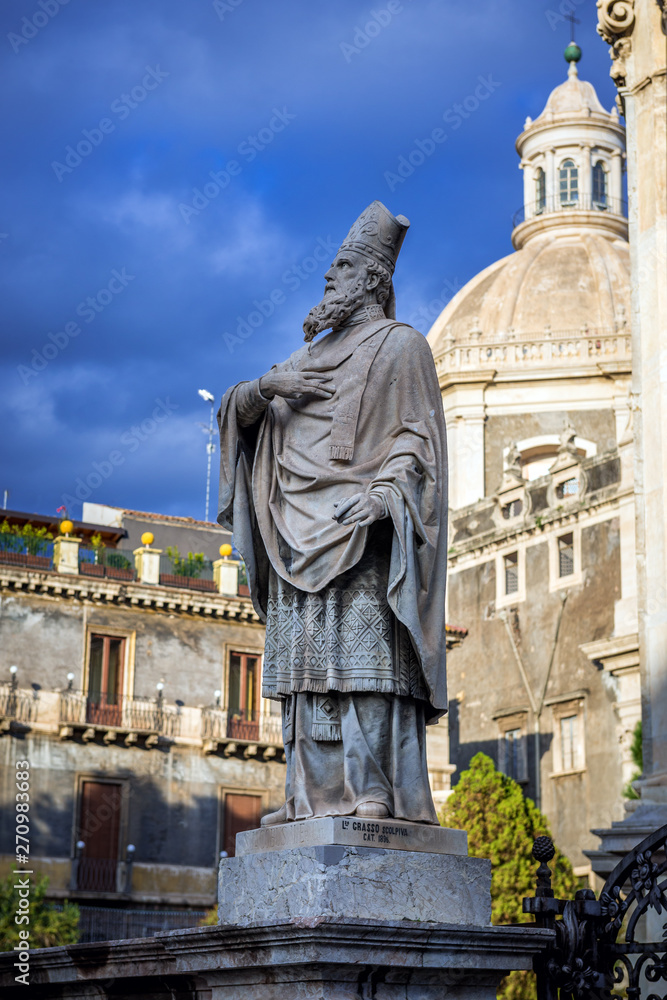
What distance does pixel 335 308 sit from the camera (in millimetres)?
6508

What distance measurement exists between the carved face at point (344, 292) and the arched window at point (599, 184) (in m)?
48.2

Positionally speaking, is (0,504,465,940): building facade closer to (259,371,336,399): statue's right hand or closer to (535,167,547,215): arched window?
(535,167,547,215): arched window

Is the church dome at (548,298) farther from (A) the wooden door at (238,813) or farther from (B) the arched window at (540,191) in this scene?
(A) the wooden door at (238,813)

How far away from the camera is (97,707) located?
37.8 metres

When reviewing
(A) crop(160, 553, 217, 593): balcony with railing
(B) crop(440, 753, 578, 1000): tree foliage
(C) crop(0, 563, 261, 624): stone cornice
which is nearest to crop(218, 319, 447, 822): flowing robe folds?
(B) crop(440, 753, 578, 1000): tree foliage

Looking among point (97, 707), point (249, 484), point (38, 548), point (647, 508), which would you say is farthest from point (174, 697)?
point (249, 484)

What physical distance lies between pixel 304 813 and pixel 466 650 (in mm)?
37941

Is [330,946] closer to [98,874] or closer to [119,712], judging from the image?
[98,874]

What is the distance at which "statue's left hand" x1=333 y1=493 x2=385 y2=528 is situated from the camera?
231 inches

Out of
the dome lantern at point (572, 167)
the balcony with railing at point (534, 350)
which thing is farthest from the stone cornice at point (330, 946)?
the dome lantern at point (572, 167)

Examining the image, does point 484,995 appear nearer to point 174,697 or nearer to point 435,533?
point 435,533

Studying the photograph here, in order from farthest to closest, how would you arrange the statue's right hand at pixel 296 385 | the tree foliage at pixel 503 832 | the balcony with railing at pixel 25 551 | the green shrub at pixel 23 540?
the green shrub at pixel 23 540
the balcony with railing at pixel 25 551
the tree foliage at pixel 503 832
the statue's right hand at pixel 296 385

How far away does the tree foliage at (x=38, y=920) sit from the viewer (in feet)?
103

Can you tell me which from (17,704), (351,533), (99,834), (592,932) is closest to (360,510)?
(351,533)
